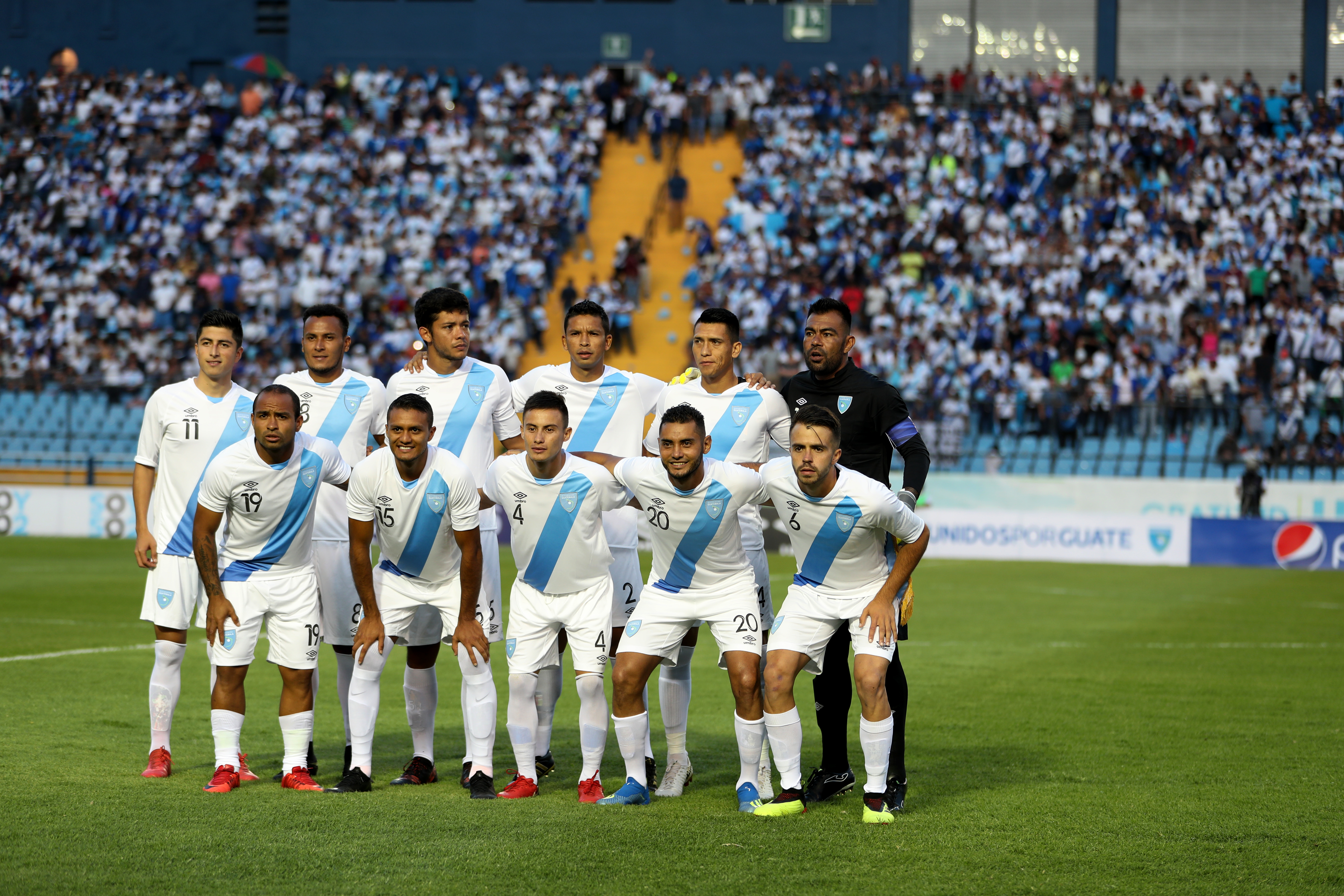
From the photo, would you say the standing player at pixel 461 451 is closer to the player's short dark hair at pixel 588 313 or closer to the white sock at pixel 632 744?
the player's short dark hair at pixel 588 313

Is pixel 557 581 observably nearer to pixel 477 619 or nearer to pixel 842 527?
pixel 477 619

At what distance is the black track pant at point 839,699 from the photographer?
688 centimetres

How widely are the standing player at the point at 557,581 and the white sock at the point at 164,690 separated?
6.13 ft

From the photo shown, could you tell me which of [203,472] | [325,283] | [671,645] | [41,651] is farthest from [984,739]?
[325,283]

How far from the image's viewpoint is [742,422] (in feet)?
23.9

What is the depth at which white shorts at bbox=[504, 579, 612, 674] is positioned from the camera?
671cm

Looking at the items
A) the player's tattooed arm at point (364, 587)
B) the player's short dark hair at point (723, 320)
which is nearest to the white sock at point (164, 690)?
the player's tattooed arm at point (364, 587)

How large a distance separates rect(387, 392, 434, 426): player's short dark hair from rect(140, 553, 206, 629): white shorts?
1.48 meters

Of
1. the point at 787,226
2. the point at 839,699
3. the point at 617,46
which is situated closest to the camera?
the point at 839,699

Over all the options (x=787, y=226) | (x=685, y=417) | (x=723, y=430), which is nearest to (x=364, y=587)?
(x=685, y=417)

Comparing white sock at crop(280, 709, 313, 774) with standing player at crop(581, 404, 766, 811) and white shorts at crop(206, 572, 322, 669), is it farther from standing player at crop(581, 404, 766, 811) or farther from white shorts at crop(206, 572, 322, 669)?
standing player at crop(581, 404, 766, 811)

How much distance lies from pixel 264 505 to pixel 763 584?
8.43 feet

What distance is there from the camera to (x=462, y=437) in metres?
7.48

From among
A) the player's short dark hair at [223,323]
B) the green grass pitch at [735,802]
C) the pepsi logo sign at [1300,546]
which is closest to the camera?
the green grass pitch at [735,802]
